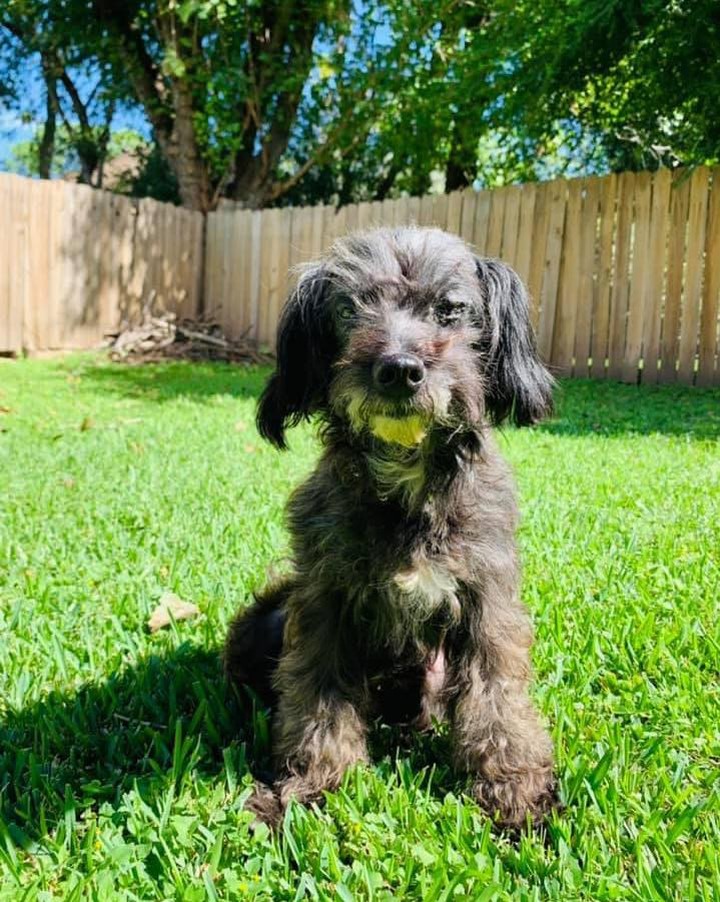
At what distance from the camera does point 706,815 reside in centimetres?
201

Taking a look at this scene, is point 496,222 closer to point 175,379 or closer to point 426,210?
point 426,210

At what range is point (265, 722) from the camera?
2512 millimetres

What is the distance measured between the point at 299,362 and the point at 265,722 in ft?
3.77

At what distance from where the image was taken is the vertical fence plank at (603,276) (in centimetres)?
988

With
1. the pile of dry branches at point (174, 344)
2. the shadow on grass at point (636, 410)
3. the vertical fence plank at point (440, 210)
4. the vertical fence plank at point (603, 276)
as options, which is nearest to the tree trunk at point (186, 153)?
the pile of dry branches at point (174, 344)

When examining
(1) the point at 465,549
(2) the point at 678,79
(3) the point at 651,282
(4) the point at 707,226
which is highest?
(2) the point at 678,79

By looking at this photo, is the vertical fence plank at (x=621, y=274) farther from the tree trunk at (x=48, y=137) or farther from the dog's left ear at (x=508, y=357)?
the tree trunk at (x=48, y=137)

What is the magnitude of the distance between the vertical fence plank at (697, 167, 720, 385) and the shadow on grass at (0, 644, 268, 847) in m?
8.08

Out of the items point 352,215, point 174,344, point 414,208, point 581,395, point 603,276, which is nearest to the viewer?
point 581,395

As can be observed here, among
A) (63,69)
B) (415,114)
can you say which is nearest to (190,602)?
(415,114)

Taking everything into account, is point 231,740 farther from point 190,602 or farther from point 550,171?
point 550,171

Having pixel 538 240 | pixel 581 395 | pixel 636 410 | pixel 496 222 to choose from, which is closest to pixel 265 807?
pixel 636 410

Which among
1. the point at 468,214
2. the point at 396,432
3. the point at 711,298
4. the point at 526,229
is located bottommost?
the point at 396,432

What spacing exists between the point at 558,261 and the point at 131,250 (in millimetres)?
7467
